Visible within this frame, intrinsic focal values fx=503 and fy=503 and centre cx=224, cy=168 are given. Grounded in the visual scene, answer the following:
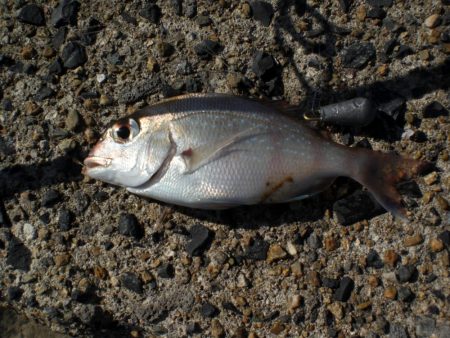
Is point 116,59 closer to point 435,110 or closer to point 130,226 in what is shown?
point 130,226

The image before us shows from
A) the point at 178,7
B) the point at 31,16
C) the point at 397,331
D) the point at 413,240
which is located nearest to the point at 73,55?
the point at 31,16

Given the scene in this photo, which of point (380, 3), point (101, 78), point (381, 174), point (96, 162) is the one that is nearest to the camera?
point (381, 174)

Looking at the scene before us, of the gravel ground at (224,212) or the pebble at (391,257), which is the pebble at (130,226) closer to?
the gravel ground at (224,212)

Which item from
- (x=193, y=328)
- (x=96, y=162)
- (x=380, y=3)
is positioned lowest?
(x=193, y=328)

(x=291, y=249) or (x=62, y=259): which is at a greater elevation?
(x=291, y=249)

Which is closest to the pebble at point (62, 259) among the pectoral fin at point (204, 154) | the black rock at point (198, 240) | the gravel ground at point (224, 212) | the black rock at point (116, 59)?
the gravel ground at point (224, 212)

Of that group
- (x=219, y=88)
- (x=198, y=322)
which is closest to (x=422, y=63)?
(x=219, y=88)

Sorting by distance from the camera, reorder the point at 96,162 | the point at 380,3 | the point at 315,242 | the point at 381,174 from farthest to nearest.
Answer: the point at 380,3 → the point at 315,242 → the point at 96,162 → the point at 381,174

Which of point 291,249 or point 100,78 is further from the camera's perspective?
point 100,78
